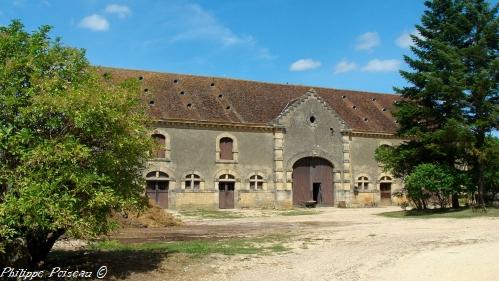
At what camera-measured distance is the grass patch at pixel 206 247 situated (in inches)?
451

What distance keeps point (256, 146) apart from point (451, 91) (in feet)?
45.3

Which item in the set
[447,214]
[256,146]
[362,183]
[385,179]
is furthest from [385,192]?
[447,214]

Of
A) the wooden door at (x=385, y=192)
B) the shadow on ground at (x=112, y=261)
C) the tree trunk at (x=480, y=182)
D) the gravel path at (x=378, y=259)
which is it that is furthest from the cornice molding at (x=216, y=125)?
the shadow on ground at (x=112, y=261)

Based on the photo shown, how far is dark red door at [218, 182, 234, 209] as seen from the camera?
31.3 meters

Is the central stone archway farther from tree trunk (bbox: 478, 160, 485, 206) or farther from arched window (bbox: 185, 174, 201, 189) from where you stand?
tree trunk (bbox: 478, 160, 485, 206)

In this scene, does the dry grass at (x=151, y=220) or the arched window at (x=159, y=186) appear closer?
the dry grass at (x=151, y=220)

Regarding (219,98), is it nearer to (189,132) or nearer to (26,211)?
(189,132)

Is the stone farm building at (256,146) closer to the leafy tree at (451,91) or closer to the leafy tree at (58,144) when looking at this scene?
→ the leafy tree at (451,91)

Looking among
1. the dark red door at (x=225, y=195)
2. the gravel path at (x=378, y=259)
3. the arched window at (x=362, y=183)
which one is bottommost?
the gravel path at (x=378, y=259)

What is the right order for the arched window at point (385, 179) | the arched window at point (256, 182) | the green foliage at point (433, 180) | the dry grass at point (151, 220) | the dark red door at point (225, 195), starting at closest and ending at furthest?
the dry grass at point (151, 220)
the green foliage at point (433, 180)
the dark red door at point (225, 195)
the arched window at point (256, 182)
the arched window at point (385, 179)

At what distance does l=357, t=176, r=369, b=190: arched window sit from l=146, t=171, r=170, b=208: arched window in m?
13.9

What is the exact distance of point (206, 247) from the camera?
12039 millimetres

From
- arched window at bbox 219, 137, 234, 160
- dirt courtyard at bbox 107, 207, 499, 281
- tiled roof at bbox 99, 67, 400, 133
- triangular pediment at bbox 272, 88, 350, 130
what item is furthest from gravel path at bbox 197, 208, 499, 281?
triangular pediment at bbox 272, 88, 350, 130

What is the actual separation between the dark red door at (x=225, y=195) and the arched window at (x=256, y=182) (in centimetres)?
143
